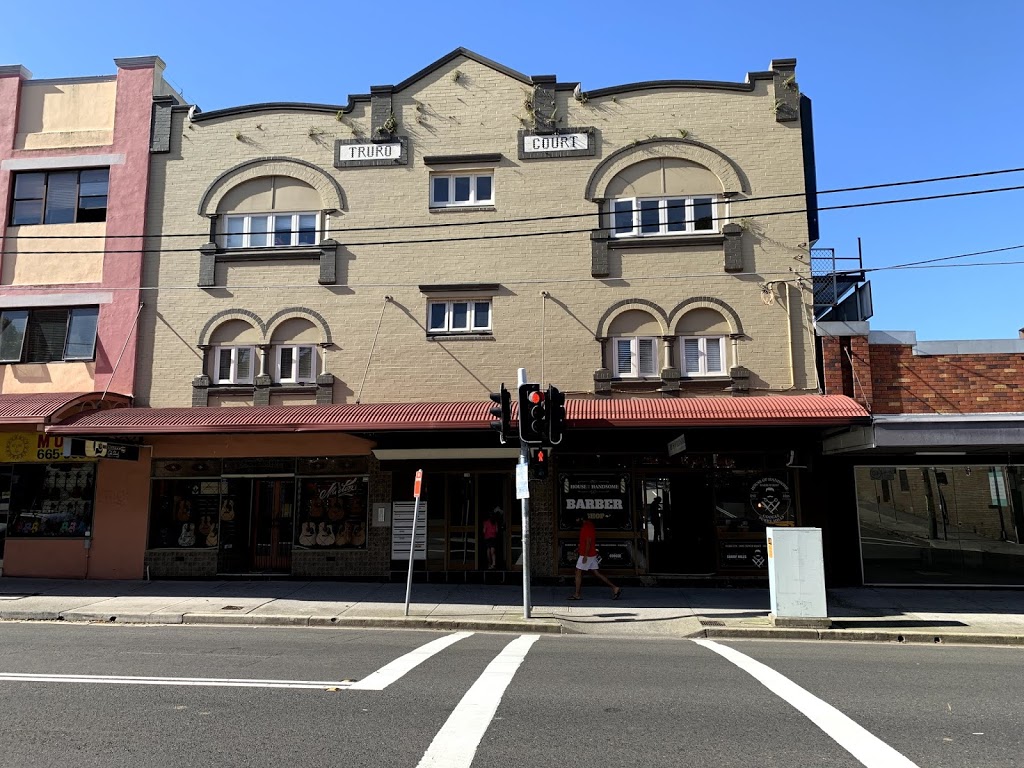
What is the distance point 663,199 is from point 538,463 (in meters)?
7.17

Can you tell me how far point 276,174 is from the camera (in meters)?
16.5

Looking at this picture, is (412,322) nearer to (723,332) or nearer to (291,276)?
(291,276)

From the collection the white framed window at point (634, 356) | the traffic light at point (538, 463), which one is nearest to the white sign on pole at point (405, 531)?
the traffic light at point (538, 463)

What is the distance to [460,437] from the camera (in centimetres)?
1494

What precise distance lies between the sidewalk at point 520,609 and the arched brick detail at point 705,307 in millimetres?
5235

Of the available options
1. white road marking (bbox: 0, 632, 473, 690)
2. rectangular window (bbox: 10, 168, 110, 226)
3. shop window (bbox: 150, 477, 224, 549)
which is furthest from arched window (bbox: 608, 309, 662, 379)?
rectangular window (bbox: 10, 168, 110, 226)

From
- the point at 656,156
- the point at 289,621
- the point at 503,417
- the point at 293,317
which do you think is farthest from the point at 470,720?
the point at 656,156

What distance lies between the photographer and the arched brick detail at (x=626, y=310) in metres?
15.1

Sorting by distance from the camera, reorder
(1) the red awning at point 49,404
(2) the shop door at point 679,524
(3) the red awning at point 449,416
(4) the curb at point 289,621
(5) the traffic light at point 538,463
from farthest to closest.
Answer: (2) the shop door at point 679,524, (1) the red awning at point 49,404, (3) the red awning at point 449,416, (5) the traffic light at point 538,463, (4) the curb at point 289,621

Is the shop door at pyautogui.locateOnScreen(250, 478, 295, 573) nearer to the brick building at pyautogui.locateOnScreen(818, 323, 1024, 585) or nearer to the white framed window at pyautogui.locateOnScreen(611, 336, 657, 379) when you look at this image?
the white framed window at pyautogui.locateOnScreen(611, 336, 657, 379)

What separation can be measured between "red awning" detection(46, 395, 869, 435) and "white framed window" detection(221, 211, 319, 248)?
13.2 ft

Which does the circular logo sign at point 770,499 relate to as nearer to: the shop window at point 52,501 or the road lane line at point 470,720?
the road lane line at point 470,720

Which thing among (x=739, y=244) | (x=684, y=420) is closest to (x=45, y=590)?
(x=684, y=420)

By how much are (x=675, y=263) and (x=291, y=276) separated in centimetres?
815
